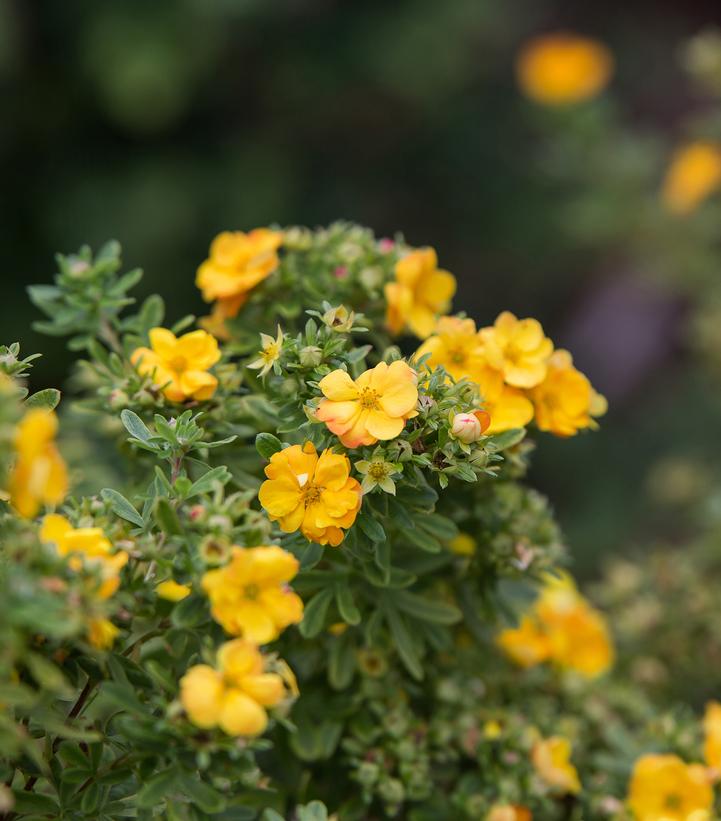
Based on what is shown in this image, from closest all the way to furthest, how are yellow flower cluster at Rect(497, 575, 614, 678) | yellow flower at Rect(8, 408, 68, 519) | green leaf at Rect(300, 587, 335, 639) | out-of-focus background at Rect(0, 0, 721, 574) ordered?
yellow flower at Rect(8, 408, 68, 519) → green leaf at Rect(300, 587, 335, 639) → yellow flower cluster at Rect(497, 575, 614, 678) → out-of-focus background at Rect(0, 0, 721, 574)

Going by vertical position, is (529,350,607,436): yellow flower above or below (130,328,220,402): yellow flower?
above

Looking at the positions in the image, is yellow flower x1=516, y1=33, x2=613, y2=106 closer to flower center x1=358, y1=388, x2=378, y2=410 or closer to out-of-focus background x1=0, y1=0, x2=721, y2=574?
out-of-focus background x1=0, y1=0, x2=721, y2=574

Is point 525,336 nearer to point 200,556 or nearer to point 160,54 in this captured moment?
point 200,556

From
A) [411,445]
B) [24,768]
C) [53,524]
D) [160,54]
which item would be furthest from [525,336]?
[160,54]

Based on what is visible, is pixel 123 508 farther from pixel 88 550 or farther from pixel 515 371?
pixel 515 371

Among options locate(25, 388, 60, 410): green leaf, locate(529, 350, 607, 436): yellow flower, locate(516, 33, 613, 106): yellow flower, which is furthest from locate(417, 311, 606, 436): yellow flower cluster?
Answer: locate(516, 33, 613, 106): yellow flower

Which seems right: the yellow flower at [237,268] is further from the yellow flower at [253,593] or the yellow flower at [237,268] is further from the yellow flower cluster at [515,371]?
the yellow flower at [253,593]

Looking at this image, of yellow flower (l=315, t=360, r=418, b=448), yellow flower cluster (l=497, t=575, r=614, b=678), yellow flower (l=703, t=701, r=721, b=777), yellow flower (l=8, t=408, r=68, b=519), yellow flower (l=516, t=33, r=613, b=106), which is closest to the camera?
yellow flower (l=8, t=408, r=68, b=519)
